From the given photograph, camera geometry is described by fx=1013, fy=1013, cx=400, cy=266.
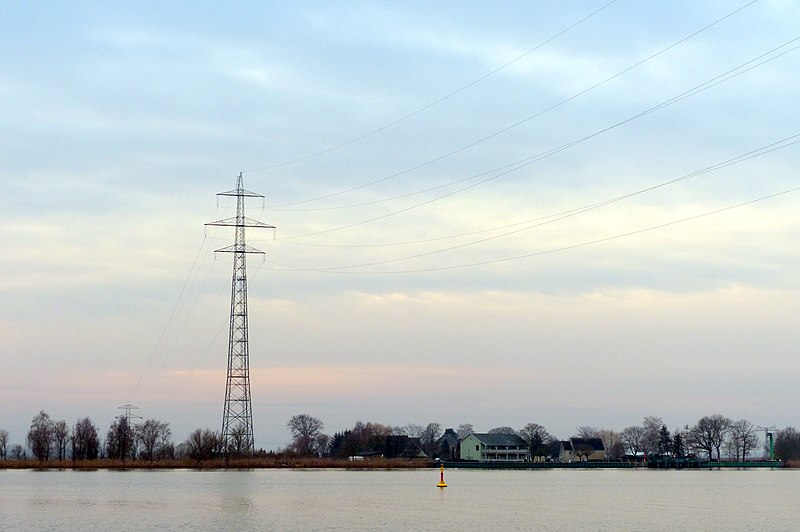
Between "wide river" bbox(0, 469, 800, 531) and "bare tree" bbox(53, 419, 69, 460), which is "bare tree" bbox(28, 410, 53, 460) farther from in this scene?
"wide river" bbox(0, 469, 800, 531)

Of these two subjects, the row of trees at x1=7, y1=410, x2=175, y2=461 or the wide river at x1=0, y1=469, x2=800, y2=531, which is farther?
the row of trees at x1=7, y1=410, x2=175, y2=461

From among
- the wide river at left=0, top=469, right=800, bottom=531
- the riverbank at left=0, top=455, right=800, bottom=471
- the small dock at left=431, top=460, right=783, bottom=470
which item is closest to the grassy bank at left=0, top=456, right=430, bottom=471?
the riverbank at left=0, top=455, right=800, bottom=471

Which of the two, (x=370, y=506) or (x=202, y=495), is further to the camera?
(x=202, y=495)

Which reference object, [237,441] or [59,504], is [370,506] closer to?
[59,504]

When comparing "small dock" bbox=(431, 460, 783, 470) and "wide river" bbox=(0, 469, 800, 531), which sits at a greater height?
"wide river" bbox=(0, 469, 800, 531)

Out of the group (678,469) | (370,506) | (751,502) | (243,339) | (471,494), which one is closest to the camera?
(370,506)

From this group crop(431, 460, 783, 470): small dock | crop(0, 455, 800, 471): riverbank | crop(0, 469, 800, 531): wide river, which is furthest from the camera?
crop(431, 460, 783, 470): small dock

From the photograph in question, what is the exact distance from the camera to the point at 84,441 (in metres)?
164

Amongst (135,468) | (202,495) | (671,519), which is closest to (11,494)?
(202,495)

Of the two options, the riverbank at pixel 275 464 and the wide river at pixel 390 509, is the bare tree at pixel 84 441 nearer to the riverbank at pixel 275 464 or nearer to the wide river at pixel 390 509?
the riverbank at pixel 275 464

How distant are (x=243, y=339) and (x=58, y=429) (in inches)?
3189

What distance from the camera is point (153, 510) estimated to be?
62.4 meters

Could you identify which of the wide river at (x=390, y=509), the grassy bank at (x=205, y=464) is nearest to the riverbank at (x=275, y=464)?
the grassy bank at (x=205, y=464)

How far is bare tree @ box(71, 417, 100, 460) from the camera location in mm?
163750
